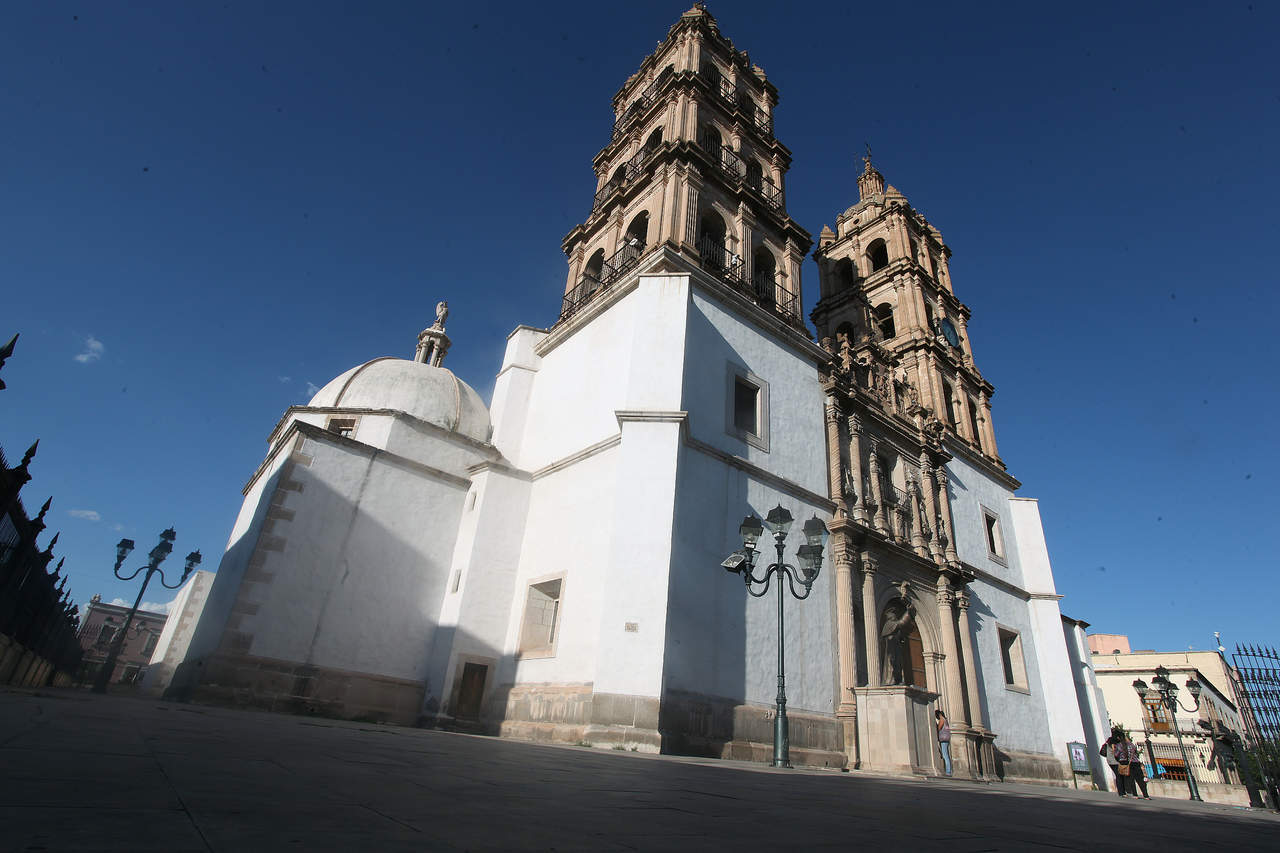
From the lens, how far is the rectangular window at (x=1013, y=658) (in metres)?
20.0

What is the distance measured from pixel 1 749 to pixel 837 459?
1600 centimetres

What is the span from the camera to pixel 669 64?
70.5 ft

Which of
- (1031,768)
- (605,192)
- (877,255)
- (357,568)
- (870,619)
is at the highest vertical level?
(877,255)

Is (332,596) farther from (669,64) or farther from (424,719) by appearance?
(669,64)

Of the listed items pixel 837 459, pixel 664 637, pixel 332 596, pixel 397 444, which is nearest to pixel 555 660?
pixel 664 637

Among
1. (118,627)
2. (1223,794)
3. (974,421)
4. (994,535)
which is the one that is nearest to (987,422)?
(974,421)

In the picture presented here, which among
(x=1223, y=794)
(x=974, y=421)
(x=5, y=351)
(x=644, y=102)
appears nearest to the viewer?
(x=5, y=351)

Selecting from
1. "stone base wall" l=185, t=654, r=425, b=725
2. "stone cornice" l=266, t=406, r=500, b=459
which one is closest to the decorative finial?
"stone base wall" l=185, t=654, r=425, b=725

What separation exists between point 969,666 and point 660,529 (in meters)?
11.6

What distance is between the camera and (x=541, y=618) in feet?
44.8

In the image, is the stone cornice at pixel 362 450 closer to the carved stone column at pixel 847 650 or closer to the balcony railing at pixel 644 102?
the carved stone column at pixel 847 650

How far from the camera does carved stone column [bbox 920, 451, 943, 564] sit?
18395 mm

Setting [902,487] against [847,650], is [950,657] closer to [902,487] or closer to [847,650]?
[902,487]

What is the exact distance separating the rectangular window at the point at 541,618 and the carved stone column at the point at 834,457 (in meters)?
7.12
